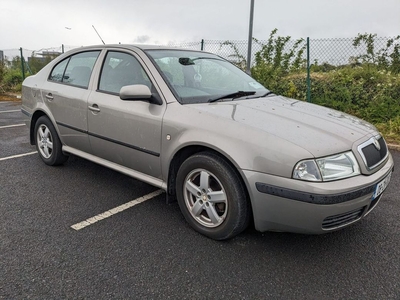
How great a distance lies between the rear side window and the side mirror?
0.99 meters

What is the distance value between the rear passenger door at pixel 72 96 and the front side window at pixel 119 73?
22 cm

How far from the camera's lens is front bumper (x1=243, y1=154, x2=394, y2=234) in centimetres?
215

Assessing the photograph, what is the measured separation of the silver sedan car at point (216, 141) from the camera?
87.5 inches

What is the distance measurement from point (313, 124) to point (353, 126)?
0.42m

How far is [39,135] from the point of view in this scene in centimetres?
438

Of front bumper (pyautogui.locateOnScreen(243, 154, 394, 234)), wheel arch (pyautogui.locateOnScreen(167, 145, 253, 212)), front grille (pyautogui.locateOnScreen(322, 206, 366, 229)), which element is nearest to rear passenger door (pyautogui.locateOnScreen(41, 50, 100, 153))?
wheel arch (pyautogui.locateOnScreen(167, 145, 253, 212))

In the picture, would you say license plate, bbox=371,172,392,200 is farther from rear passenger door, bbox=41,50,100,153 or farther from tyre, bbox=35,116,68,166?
tyre, bbox=35,116,68,166

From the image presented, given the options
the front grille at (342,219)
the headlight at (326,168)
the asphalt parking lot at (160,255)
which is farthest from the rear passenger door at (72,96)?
the front grille at (342,219)

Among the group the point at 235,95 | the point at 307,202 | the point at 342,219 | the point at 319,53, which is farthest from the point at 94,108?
the point at 319,53

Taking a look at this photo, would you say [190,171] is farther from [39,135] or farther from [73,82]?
[39,135]

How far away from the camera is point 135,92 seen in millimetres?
2793

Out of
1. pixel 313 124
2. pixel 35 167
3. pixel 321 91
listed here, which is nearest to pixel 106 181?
pixel 35 167

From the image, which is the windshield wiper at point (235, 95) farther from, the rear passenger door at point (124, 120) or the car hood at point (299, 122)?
the rear passenger door at point (124, 120)

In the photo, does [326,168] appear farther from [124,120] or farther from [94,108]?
[94,108]
